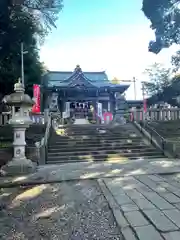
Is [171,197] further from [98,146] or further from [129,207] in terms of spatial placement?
[98,146]

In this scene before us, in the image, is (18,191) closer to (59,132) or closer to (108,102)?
(59,132)

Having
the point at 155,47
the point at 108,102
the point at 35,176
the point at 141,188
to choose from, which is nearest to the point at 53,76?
the point at 108,102

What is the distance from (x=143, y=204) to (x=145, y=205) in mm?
67

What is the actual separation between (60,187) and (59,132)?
8806 mm

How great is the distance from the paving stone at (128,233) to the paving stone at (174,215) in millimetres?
722

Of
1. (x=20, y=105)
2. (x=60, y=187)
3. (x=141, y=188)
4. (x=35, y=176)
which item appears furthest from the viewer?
(x=20, y=105)

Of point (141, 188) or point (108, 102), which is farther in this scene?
point (108, 102)

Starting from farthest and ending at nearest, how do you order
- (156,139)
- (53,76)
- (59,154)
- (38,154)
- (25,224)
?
(53,76), (156,139), (59,154), (38,154), (25,224)

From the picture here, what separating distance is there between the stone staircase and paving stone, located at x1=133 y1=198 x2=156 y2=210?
20.2 ft

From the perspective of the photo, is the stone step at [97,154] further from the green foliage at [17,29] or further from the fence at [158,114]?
the fence at [158,114]

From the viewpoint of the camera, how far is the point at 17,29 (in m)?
12.8

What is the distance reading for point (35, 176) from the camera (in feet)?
25.7

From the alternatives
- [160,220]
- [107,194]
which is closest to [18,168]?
[107,194]

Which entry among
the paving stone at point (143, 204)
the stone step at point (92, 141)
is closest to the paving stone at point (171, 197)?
the paving stone at point (143, 204)
